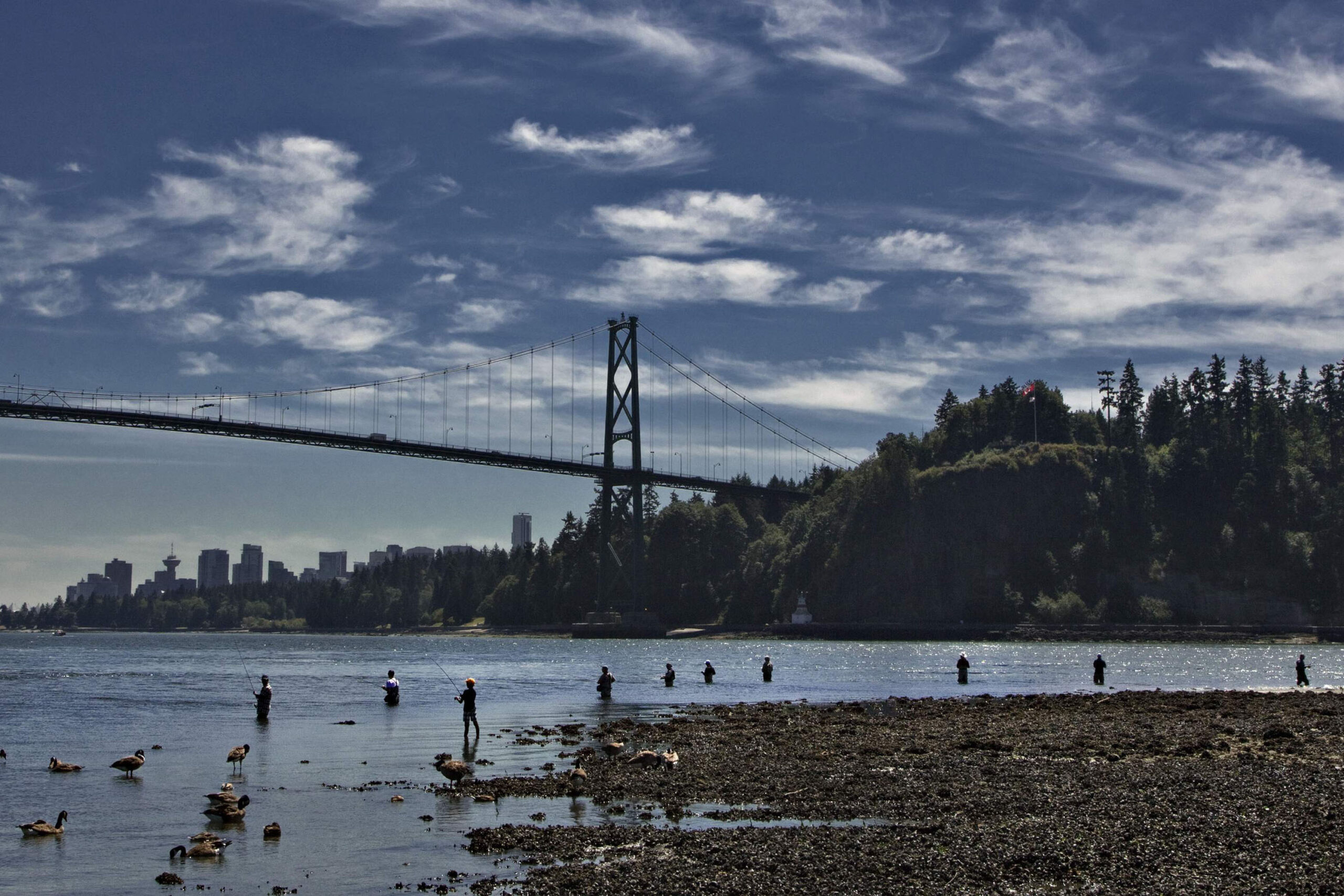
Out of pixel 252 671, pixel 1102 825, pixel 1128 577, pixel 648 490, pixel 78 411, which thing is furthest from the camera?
pixel 648 490

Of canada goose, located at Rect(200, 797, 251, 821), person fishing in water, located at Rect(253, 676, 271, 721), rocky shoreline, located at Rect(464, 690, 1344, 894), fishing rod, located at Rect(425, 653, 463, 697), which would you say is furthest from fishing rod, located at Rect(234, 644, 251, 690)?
canada goose, located at Rect(200, 797, 251, 821)

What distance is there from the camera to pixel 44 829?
734 inches

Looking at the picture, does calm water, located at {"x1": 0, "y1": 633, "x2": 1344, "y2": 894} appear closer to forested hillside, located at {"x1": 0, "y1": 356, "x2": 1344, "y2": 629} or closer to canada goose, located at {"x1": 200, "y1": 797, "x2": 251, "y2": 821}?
canada goose, located at {"x1": 200, "y1": 797, "x2": 251, "y2": 821}

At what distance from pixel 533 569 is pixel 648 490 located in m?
24.6

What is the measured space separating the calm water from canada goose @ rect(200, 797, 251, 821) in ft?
0.75

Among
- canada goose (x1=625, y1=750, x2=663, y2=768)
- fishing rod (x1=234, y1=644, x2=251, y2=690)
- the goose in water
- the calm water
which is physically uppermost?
the goose in water

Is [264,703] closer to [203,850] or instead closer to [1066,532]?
[203,850]

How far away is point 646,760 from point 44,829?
11.4 m

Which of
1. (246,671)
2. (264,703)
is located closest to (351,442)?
(246,671)

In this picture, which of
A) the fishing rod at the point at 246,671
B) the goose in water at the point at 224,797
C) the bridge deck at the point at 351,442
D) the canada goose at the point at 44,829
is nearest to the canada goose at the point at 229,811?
the goose in water at the point at 224,797

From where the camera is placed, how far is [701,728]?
111ft

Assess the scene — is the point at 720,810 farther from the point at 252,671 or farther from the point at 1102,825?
the point at 252,671

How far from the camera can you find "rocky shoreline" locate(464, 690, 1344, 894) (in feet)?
49.1

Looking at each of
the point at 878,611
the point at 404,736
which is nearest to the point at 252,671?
the point at 404,736
